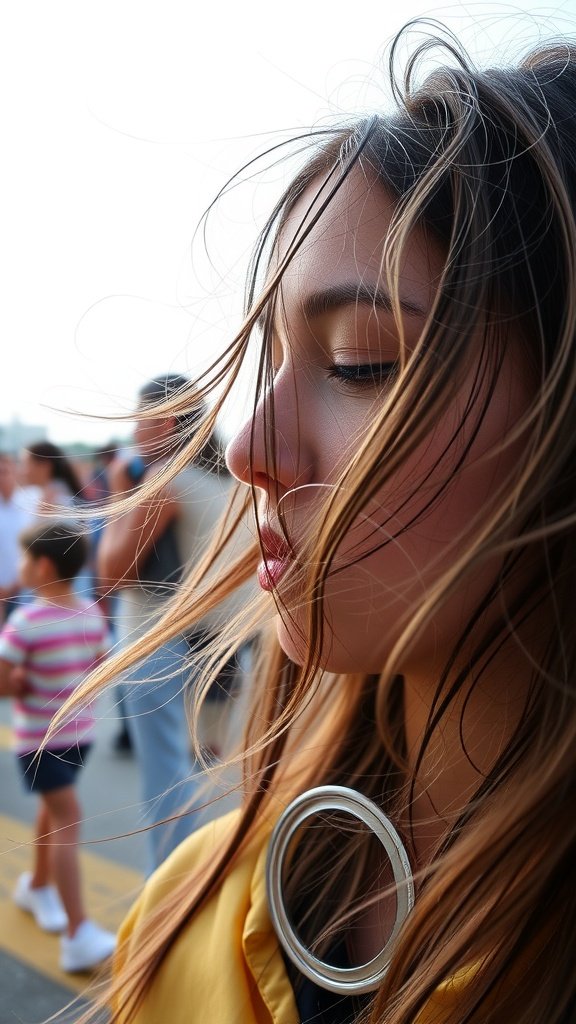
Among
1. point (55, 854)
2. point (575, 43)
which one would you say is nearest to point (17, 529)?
point (55, 854)

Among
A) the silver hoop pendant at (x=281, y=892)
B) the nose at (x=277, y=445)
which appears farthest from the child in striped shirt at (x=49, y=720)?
the nose at (x=277, y=445)

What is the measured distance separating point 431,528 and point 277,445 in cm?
20

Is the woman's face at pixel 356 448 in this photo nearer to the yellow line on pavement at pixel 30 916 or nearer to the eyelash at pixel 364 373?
the eyelash at pixel 364 373

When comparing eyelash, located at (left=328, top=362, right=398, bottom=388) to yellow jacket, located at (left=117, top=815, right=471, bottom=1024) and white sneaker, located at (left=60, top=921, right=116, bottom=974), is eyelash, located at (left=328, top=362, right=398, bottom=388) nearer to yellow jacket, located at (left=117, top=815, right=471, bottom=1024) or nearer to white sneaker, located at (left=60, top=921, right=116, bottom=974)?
yellow jacket, located at (left=117, top=815, right=471, bottom=1024)

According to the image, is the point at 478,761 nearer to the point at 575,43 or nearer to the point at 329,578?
the point at 329,578

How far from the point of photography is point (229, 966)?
1.06 metres

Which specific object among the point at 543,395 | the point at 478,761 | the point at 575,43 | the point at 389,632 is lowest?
the point at 478,761

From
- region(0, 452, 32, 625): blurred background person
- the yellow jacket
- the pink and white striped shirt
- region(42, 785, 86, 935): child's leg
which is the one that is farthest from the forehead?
region(0, 452, 32, 625): blurred background person

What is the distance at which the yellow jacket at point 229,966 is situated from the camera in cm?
102

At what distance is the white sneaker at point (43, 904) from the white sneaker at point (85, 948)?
0.57ft

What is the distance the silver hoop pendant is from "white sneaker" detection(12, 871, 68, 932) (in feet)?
8.05

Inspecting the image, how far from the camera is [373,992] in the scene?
0.98 meters

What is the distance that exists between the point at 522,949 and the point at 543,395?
1.80 feet

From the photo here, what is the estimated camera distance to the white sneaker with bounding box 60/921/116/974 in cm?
292
